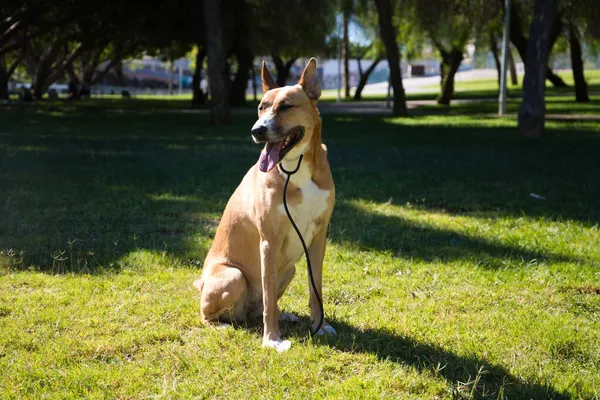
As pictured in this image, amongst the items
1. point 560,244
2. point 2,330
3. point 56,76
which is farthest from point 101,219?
point 56,76

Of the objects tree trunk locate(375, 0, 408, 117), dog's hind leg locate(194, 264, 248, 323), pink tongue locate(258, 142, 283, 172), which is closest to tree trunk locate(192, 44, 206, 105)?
tree trunk locate(375, 0, 408, 117)

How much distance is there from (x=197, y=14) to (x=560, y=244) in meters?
22.0

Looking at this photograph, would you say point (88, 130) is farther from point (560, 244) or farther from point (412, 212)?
point (560, 244)

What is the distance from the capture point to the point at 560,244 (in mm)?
6676

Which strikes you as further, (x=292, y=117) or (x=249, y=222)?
(x=249, y=222)

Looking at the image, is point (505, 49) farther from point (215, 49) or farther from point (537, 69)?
point (215, 49)

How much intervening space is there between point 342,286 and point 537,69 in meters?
11.9

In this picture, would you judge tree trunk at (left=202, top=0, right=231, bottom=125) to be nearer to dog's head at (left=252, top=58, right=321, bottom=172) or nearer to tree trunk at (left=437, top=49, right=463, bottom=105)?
tree trunk at (left=437, top=49, right=463, bottom=105)

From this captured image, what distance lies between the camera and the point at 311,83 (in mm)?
4188

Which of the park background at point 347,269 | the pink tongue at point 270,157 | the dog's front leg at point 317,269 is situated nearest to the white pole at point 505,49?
the park background at point 347,269

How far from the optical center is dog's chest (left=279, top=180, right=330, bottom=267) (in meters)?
4.25

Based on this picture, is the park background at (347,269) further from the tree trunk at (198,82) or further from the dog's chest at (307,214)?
the tree trunk at (198,82)

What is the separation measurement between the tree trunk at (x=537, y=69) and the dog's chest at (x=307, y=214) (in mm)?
12553

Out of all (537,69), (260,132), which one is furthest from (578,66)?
(260,132)
